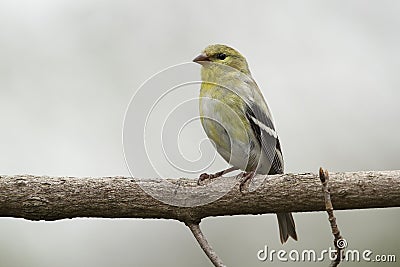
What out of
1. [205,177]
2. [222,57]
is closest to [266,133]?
[205,177]

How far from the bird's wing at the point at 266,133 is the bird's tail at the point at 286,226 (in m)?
0.26

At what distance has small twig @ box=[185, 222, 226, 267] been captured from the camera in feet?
8.66

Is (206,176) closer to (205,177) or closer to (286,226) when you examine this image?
(205,177)

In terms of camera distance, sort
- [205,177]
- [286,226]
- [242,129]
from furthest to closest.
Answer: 1. [286,226]
2. [242,129]
3. [205,177]

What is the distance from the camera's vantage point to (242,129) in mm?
3537

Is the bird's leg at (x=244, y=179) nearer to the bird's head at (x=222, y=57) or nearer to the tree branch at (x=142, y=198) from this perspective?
the tree branch at (x=142, y=198)

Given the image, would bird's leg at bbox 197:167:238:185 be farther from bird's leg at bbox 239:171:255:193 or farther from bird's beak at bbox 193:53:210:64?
bird's beak at bbox 193:53:210:64

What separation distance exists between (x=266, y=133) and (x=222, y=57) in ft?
2.19

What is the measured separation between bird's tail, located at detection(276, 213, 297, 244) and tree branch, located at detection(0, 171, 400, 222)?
0.68 meters

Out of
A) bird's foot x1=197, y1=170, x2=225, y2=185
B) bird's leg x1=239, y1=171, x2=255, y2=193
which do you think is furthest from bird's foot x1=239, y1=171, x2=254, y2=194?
bird's foot x1=197, y1=170, x2=225, y2=185

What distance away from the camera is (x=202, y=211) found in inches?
116

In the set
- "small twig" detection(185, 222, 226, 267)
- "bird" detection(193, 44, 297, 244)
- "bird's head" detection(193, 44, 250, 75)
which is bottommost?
"small twig" detection(185, 222, 226, 267)

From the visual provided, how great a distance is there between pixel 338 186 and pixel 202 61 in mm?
1365

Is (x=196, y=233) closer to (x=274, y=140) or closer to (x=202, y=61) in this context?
(x=274, y=140)
